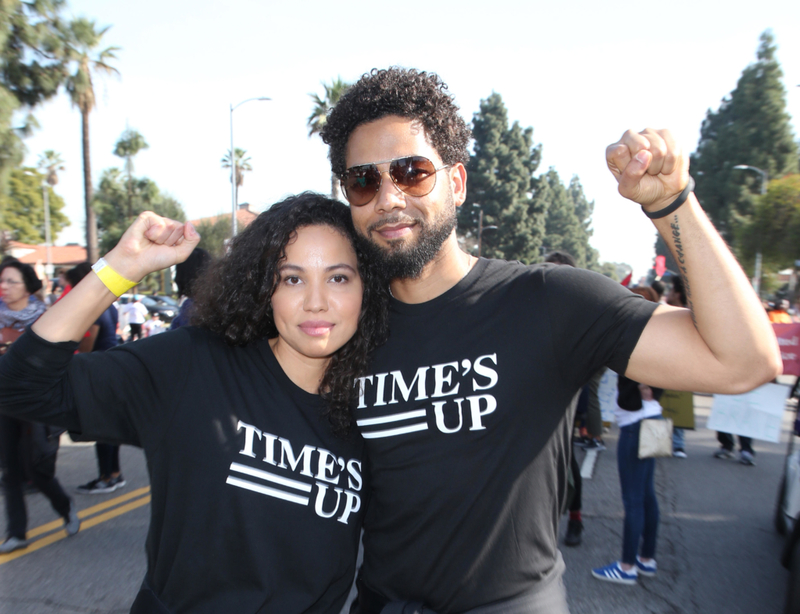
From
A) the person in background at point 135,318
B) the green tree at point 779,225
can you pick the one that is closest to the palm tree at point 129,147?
the person in background at point 135,318

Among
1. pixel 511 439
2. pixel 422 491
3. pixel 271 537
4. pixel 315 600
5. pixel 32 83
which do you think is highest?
pixel 32 83

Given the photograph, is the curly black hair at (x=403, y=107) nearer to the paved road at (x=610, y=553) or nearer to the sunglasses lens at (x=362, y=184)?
the sunglasses lens at (x=362, y=184)

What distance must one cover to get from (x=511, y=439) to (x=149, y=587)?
1112 mm

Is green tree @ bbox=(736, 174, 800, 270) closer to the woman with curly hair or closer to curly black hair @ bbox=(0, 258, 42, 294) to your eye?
curly black hair @ bbox=(0, 258, 42, 294)

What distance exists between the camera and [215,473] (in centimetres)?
160

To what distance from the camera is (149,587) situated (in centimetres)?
161

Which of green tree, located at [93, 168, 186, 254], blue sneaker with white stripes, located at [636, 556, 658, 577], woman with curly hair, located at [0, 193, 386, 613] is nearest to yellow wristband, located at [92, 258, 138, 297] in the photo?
woman with curly hair, located at [0, 193, 386, 613]

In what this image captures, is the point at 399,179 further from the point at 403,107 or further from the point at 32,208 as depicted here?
the point at 32,208

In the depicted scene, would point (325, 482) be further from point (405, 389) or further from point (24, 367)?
point (24, 367)

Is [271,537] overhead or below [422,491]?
below

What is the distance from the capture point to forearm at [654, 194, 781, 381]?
1.44 meters

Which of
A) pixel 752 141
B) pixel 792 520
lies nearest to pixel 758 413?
pixel 792 520

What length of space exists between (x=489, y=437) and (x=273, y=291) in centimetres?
83

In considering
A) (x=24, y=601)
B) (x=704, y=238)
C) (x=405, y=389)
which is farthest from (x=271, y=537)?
(x=24, y=601)
